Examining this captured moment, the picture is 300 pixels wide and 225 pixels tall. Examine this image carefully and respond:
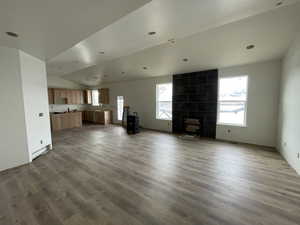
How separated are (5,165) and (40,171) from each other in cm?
77

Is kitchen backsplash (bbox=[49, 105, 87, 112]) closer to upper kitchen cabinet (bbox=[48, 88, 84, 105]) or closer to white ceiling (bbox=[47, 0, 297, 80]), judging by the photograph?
upper kitchen cabinet (bbox=[48, 88, 84, 105])

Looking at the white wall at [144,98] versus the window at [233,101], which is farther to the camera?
the white wall at [144,98]

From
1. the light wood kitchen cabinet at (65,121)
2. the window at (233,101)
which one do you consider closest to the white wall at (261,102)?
the window at (233,101)

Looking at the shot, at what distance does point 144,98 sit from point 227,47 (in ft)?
14.0

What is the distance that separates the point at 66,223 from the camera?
159 centimetres

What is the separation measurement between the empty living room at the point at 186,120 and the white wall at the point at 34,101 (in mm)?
27

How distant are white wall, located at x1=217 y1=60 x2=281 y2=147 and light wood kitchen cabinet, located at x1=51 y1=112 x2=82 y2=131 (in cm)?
762

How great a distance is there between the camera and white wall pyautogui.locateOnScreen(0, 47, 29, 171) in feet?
9.25

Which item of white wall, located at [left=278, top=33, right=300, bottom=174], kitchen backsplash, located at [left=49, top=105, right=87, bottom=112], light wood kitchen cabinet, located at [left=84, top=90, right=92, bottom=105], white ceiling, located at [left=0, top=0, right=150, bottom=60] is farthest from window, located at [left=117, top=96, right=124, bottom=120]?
white wall, located at [left=278, top=33, right=300, bottom=174]

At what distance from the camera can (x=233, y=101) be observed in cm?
467

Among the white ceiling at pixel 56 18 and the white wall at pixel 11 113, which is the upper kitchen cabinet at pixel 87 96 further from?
the white ceiling at pixel 56 18

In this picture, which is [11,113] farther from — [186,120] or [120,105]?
[120,105]

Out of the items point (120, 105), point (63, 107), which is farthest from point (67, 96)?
point (120, 105)

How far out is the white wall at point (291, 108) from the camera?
2.68 m
